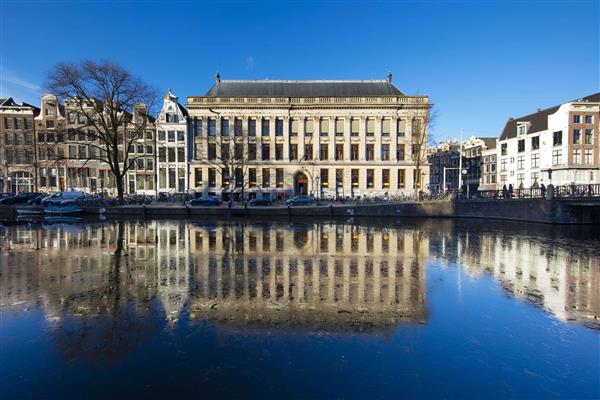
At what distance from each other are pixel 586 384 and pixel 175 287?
388 inches

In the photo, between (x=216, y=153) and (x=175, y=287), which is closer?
(x=175, y=287)

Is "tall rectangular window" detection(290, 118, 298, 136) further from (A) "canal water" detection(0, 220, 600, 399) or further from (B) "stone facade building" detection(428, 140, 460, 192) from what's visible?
(B) "stone facade building" detection(428, 140, 460, 192)

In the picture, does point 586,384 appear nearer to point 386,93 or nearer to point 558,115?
point 386,93

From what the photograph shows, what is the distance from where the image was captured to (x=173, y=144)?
56.1 m

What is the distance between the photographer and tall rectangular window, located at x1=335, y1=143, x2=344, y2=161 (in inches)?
2164

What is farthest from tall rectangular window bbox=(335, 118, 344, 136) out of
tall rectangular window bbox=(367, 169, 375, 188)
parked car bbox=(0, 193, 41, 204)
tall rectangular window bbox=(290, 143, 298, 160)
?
parked car bbox=(0, 193, 41, 204)

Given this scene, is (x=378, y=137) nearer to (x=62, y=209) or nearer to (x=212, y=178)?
(x=212, y=178)

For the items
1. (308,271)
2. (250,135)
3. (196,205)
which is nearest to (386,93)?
(250,135)

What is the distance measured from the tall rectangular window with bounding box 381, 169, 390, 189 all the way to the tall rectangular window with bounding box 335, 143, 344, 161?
7.52 meters

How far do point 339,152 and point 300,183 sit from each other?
28.6ft

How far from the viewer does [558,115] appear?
5547 centimetres

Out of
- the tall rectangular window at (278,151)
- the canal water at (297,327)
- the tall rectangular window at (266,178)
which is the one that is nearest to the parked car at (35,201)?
the tall rectangular window at (266,178)

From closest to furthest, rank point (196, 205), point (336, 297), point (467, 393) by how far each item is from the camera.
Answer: point (467, 393) < point (336, 297) < point (196, 205)

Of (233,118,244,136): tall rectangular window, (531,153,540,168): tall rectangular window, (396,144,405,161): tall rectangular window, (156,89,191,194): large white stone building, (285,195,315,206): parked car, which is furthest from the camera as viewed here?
(531,153,540,168): tall rectangular window
